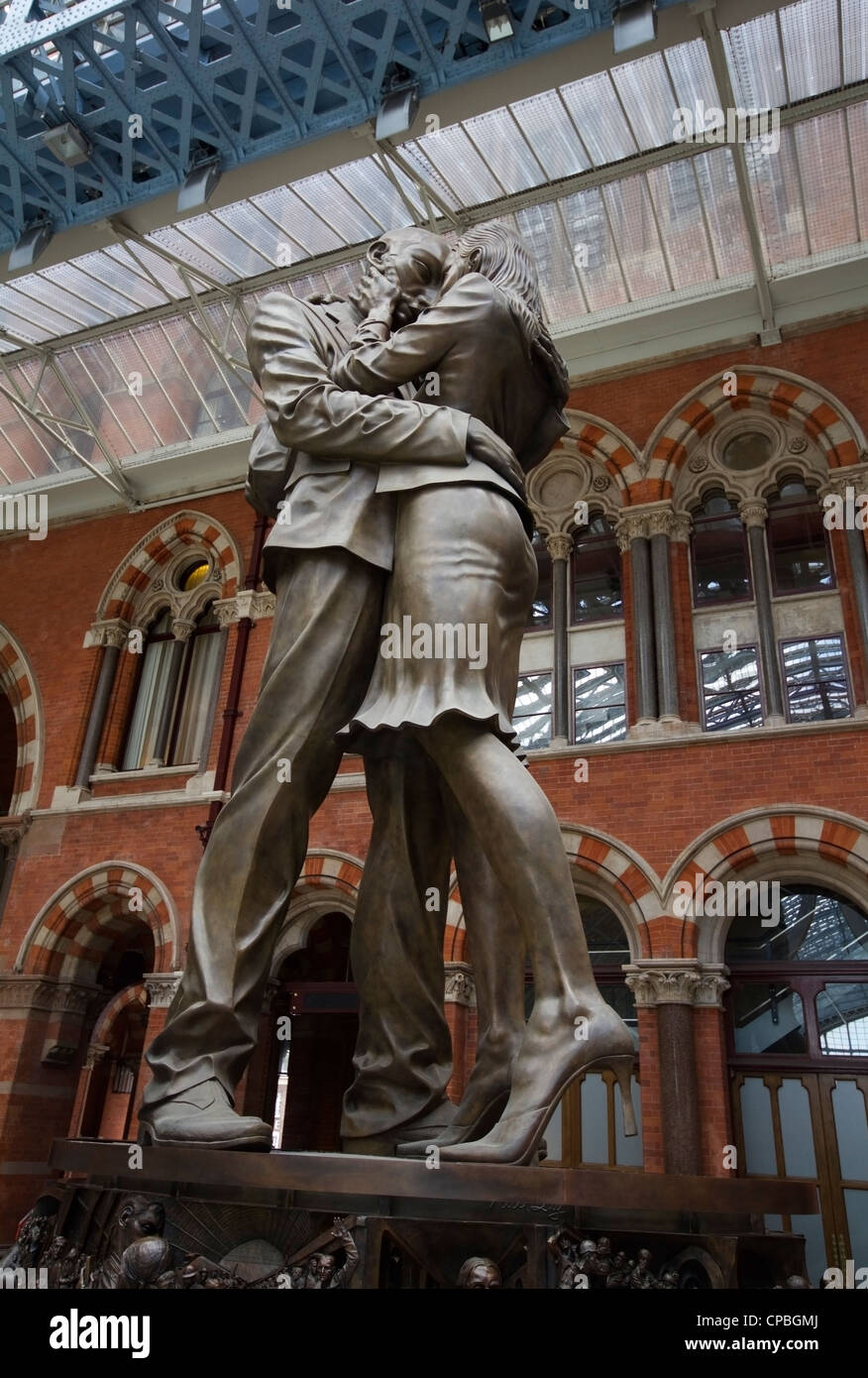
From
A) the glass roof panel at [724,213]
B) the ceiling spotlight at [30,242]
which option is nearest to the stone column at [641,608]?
the glass roof panel at [724,213]

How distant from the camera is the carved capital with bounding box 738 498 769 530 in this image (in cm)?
1084

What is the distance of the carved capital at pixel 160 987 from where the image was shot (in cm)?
1100

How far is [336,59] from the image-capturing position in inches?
319

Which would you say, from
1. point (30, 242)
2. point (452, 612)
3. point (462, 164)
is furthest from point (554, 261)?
point (452, 612)

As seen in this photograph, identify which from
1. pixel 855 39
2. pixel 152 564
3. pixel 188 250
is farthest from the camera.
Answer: pixel 152 564

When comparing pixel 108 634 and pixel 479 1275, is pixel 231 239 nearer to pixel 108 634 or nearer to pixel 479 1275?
pixel 108 634

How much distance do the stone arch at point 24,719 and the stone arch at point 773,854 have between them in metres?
8.34

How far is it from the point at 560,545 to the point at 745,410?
247 centimetres

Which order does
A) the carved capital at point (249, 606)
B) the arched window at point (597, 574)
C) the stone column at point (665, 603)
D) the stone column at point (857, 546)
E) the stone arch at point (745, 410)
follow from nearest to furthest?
the stone column at point (857, 546) < the stone column at point (665, 603) < the stone arch at point (745, 410) < the arched window at point (597, 574) < the carved capital at point (249, 606)

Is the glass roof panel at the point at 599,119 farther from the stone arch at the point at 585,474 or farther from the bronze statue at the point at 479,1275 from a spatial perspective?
the bronze statue at the point at 479,1275

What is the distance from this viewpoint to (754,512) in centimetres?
1087
